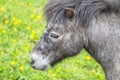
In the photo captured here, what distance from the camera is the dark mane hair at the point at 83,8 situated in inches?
193

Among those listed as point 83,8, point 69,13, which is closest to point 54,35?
point 69,13

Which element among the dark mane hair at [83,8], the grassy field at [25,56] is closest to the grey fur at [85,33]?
the dark mane hair at [83,8]

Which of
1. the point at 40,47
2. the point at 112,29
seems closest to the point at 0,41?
the point at 40,47

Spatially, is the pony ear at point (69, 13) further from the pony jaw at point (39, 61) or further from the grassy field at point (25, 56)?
the pony jaw at point (39, 61)

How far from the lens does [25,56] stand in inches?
299

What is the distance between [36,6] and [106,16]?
7259 mm

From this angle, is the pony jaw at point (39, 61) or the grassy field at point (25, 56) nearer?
the pony jaw at point (39, 61)

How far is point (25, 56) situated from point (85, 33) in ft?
9.16

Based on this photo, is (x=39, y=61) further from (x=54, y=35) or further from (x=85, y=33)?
(x=85, y=33)

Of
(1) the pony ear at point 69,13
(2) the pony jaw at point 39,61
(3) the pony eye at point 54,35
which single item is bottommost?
(2) the pony jaw at point 39,61

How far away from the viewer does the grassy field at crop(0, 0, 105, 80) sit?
22.6 feet

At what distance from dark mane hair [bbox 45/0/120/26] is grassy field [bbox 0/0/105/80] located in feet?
0.92

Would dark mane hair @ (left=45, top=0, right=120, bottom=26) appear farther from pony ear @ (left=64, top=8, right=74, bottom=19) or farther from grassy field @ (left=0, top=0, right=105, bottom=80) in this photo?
grassy field @ (left=0, top=0, right=105, bottom=80)

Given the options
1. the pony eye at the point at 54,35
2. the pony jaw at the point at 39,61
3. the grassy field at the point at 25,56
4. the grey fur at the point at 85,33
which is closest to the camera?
the grey fur at the point at 85,33
